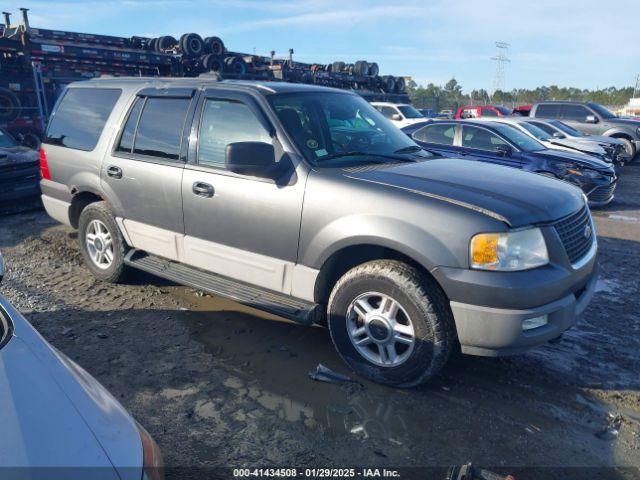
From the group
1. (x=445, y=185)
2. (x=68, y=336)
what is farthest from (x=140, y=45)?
(x=445, y=185)

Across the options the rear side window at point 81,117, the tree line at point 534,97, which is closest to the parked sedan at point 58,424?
the rear side window at point 81,117

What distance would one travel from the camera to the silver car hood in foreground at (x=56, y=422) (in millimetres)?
1374

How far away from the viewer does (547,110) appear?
17.4m

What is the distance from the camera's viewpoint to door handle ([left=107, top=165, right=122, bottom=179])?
4461 mm

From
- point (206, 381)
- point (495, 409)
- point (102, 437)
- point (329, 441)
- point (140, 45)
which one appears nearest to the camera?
point (102, 437)

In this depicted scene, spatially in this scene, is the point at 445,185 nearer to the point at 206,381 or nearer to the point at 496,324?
the point at 496,324

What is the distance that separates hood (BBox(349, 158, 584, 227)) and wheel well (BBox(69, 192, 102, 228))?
3119mm

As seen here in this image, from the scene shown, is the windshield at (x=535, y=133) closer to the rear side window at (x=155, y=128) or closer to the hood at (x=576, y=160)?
the hood at (x=576, y=160)

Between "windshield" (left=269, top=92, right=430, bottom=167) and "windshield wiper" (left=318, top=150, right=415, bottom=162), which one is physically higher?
"windshield" (left=269, top=92, right=430, bottom=167)

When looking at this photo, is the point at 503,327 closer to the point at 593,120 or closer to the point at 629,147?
the point at 629,147

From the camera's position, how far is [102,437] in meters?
1.55

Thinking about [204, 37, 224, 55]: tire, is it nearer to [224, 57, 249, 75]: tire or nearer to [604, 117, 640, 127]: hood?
[224, 57, 249, 75]: tire

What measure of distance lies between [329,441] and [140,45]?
16557mm

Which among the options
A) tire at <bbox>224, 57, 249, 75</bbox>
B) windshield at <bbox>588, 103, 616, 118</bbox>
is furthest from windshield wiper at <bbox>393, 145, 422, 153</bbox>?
windshield at <bbox>588, 103, 616, 118</bbox>
